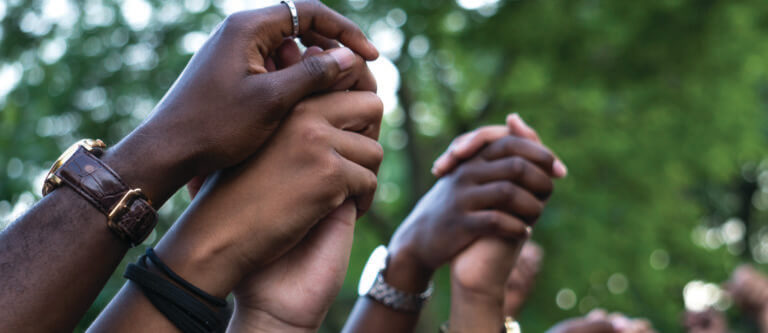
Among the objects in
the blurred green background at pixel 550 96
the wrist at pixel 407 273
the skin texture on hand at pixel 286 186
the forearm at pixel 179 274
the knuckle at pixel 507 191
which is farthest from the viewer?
the blurred green background at pixel 550 96

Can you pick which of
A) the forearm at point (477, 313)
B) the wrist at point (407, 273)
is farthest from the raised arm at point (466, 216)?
the forearm at point (477, 313)

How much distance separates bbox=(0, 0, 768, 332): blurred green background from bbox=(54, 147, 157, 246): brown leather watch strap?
4162 mm

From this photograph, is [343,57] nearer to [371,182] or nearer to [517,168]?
[371,182]

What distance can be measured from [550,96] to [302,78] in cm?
656

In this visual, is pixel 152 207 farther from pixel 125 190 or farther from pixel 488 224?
pixel 488 224

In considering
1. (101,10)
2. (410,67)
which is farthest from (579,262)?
(101,10)

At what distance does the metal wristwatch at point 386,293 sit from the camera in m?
2.27

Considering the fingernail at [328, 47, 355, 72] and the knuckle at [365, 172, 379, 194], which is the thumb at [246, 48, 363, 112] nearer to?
the fingernail at [328, 47, 355, 72]

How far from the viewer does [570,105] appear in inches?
305

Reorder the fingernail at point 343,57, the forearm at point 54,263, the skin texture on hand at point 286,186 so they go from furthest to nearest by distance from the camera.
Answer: the fingernail at point 343,57 < the skin texture on hand at point 286,186 < the forearm at point 54,263

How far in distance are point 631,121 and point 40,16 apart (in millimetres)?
6125

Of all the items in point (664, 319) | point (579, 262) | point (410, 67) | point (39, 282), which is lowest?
point (664, 319)

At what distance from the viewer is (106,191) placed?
113 centimetres

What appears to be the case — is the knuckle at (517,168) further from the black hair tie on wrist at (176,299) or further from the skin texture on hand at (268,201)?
the black hair tie on wrist at (176,299)
